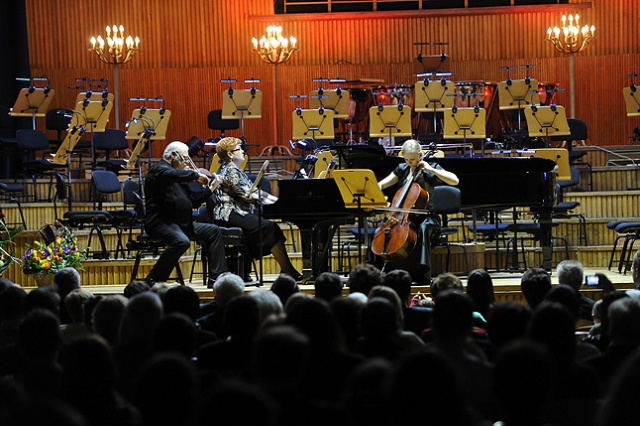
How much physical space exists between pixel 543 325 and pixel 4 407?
1632 mm

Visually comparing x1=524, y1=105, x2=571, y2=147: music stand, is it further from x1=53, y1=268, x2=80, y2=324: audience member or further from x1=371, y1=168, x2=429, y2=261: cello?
x1=53, y1=268, x2=80, y2=324: audience member

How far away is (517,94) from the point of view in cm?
1314

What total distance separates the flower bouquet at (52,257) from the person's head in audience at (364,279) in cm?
387

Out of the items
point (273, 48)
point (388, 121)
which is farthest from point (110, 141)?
point (273, 48)

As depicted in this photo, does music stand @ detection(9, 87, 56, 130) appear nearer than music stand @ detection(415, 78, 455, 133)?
Yes

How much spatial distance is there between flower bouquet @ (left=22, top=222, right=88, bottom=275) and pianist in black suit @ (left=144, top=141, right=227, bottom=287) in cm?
120

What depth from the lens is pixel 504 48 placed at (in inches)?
656

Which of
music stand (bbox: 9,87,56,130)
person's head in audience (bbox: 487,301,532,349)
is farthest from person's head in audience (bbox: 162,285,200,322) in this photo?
music stand (bbox: 9,87,56,130)

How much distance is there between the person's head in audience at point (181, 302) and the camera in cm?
453

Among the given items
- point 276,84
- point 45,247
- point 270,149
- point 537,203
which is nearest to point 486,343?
point 537,203

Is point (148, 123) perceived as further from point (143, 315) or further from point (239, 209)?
point (143, 315)

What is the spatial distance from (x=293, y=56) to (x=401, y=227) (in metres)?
9.79

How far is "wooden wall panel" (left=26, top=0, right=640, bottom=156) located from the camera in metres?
16.4

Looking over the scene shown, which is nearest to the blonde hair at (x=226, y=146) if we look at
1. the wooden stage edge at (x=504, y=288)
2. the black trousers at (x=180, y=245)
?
the black trousers at (x=180, y=245)
